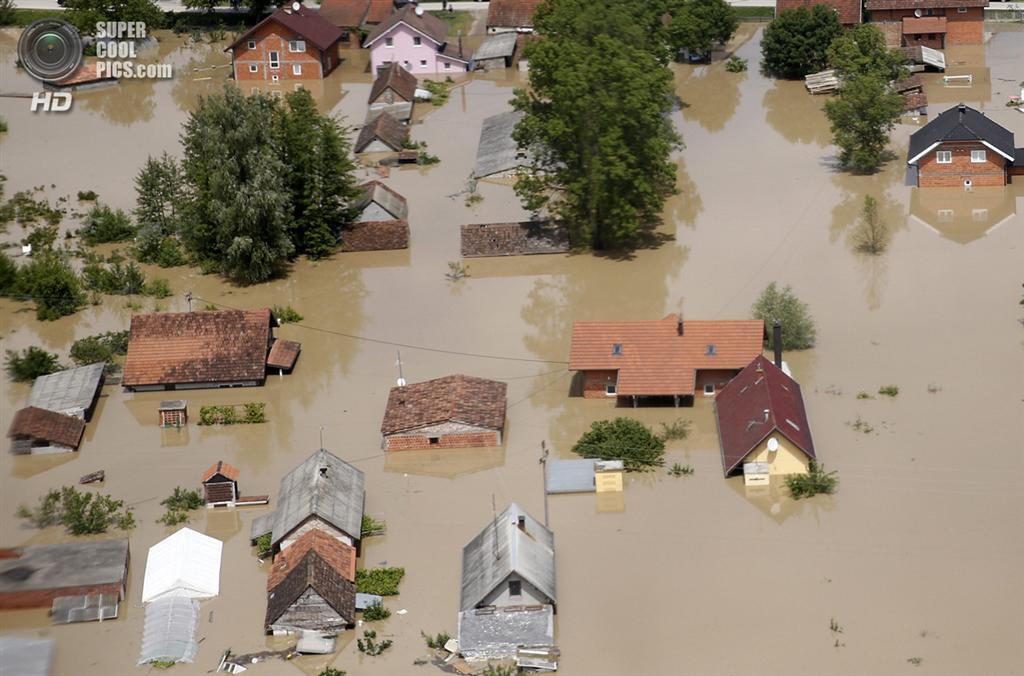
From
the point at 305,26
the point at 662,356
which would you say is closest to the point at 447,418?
the point at 662,356

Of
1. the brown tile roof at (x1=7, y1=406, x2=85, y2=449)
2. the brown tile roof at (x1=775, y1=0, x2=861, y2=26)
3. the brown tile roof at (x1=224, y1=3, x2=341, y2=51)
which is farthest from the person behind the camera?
the brown tile roof at (x1=224, y1=3, x2=341, y2=51)

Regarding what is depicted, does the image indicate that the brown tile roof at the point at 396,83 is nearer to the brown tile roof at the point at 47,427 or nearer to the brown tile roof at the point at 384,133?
the brown tile roof at the point at 384,133

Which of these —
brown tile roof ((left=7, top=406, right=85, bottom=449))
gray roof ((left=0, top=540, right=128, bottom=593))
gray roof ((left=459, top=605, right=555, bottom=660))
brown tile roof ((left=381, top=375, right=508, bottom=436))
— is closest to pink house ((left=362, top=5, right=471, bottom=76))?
brown tile roof ((left=381, top=375, right=508, bottom=436))

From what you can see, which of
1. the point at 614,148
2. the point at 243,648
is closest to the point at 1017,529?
the point at 243,648

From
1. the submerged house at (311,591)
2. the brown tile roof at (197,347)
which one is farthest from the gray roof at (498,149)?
the submerged house at (311,591)

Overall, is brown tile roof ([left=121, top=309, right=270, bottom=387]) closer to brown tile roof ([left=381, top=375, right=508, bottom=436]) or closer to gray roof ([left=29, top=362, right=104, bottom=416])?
gray roof ([left=29, top=362, right=104, bottom=416])

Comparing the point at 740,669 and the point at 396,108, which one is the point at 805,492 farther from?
the point at 396,108
